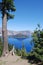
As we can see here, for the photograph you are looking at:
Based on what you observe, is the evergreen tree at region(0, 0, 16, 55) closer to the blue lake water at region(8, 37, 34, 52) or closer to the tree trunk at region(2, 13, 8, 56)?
the tree trunk at region(2, 13, 8, 56)

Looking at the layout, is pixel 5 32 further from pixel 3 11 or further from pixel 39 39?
pixel 39 39

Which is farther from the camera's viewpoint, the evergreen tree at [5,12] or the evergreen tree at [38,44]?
the evergreen tree at [5,12]

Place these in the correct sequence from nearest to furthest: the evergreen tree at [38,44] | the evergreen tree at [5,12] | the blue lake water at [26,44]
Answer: the evergreen tree at [38,44] → the blue lake water at [26,44] → the evergreen tree at [5,12]

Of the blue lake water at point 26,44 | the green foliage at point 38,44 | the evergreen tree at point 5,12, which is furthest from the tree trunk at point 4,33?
the green foliage at point 38,44

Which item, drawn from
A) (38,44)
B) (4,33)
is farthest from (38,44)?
(4,33)

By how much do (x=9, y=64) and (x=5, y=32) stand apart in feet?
11.8

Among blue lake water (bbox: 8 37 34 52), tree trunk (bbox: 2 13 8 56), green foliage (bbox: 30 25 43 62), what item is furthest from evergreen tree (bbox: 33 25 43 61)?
tree trunk (bbox: 2 13 8 56)

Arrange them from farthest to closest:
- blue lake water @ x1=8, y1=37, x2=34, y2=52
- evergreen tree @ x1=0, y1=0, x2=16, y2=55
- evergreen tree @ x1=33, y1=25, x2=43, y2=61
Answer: evergreen tree @ x1=0, y1=0, x2=16, y2=55, blue lake water @ x1=8, y1=37, x2=34, y2=52, evergreen tree @ x1=33, y1=25, x2=43, y2=61

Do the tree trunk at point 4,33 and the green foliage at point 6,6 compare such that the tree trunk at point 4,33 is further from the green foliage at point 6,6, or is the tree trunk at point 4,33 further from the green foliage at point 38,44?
the green foliage at point 38,44

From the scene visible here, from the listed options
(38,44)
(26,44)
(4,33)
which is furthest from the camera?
(26,44)

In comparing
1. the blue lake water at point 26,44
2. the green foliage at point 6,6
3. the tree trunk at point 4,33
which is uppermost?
the green foliage at point 6,6

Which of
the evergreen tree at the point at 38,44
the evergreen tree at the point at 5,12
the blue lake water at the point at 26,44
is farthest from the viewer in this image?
the evergreen tree at the point at 5,12

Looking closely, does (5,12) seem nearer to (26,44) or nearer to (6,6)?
(6,6)

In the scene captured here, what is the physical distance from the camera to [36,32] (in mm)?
10477
